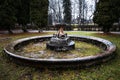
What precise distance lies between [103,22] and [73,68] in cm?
1337

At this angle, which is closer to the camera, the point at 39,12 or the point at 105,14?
the point at 105,14

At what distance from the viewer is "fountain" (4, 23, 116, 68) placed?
891 cm

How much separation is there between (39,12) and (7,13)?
4.99 m

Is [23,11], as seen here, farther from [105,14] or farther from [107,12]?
[107,12]

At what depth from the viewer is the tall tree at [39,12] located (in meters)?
25.8

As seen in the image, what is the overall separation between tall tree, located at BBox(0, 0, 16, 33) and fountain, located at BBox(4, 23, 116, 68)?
289 inches

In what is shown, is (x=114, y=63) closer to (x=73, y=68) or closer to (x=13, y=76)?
(x=73, y=68)

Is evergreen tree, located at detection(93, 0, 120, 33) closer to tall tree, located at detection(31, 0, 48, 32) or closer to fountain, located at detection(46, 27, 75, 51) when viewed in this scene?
tall tree, located at detection(31, 0, 48, 32)

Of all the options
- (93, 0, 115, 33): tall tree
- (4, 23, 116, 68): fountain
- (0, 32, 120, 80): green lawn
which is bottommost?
(0, 32, 120, 80): green lawn

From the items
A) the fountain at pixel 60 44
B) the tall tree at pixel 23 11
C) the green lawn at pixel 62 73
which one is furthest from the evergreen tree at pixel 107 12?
the green lawn at pixel 62 73

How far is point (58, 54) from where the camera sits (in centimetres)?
Result: 1173

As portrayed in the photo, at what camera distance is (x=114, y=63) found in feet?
32.8

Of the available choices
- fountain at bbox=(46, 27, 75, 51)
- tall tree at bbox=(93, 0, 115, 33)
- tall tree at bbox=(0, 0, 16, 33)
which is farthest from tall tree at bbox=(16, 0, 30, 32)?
fountain at bbox=(46, 27, 75, 51)

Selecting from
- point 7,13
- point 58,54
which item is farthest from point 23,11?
point 58,54
